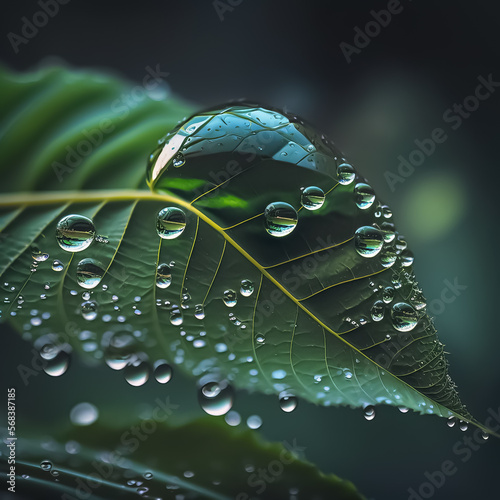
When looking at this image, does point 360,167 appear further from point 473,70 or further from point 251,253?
point 251,253

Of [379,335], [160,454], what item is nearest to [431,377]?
[379,335]

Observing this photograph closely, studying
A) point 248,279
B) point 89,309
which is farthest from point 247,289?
point 89,309

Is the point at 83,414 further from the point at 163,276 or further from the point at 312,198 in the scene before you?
the point at 312,198

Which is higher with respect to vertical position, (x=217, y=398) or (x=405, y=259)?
(x=405, y=259)

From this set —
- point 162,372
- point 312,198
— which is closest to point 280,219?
point 312,198

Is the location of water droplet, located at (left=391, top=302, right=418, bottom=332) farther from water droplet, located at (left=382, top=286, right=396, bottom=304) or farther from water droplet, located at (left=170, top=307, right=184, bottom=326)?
water droplet, located at (left=170, top=307, right=184, bottom=326)

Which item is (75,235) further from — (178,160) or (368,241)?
(368,241)

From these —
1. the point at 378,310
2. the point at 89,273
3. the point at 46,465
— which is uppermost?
the point at 378,310
